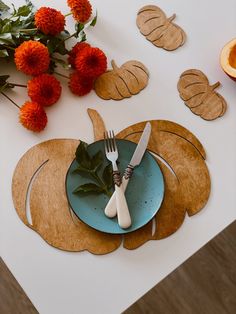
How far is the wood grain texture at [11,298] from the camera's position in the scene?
4.48 ft

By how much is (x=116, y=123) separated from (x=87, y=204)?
20 centimetres

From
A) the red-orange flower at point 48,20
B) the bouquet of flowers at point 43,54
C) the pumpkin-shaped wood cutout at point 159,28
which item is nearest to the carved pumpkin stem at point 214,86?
the pumpkin-shaped wood cutout at point 159,28

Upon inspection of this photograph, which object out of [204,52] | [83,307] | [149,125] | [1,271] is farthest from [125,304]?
[1,271]

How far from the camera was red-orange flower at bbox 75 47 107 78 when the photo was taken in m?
0.94

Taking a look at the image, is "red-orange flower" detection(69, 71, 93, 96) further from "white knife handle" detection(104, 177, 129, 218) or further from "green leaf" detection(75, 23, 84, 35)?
"white knife handle" detection(104, 177, 129, 218)

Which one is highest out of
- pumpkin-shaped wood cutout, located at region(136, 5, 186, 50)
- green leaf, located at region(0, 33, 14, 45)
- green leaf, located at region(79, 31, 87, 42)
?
pumpkin-shaped wood cutout, located at region(136, 5, 186, 50)

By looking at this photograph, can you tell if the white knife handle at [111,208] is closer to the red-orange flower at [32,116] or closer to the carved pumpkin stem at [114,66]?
the red-orange flower at [32,116]

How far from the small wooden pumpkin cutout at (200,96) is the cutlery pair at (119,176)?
0.14 m

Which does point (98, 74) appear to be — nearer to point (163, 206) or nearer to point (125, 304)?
point (163, 206)

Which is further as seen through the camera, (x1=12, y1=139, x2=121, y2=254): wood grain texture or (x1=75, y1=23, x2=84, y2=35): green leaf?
(x1=75, y1=23, x2=84, y2=35): green leaf

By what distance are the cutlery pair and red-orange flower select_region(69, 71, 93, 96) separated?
0.11m

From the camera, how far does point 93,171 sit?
87 centimetres

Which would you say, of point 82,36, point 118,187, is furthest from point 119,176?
point 82,36

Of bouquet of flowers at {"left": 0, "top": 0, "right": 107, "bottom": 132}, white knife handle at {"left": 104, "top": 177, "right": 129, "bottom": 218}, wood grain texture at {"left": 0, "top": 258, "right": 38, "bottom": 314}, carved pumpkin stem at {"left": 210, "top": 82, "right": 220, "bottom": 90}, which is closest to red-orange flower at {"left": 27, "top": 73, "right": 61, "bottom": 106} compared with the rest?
bouquet of flowers at {"left": 0, "top": 0, "right": 107, "bottom": 132}
